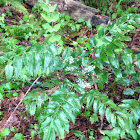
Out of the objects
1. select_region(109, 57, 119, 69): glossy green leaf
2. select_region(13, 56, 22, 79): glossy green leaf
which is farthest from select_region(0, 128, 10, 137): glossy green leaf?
select_region(109, 57, 119, 69): glossy green leaf

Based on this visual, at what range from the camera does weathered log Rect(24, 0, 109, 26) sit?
3.06 metres

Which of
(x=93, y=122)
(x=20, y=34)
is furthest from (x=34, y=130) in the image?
(x=20, y=34)

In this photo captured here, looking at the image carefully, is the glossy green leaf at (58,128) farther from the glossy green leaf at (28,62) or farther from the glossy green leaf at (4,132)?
the glossy green leaf at (4,132)

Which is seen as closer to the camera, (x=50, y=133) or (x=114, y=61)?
(x=50, y=133)

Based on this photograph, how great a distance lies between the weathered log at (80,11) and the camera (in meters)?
3.06

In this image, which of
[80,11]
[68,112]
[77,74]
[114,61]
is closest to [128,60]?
[114,61]

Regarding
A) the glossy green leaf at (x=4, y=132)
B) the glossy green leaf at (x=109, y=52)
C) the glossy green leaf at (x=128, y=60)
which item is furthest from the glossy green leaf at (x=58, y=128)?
the glossy green leaf at (x=4, y=132)

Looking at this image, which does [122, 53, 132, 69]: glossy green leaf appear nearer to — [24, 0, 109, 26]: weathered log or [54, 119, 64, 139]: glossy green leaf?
[54, 119, 64, 139]: glossy green leaf

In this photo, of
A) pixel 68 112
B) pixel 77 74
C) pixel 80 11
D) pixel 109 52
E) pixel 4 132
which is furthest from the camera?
pixel 80 11

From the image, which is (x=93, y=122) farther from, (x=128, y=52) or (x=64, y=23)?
(x=64, y=23)

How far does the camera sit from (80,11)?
10.6 ft

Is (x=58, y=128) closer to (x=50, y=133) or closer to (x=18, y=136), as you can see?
(x=50, y=133)

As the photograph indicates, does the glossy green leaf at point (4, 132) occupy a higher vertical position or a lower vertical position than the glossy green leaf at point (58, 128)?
lower

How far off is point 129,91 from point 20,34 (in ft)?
8.05
